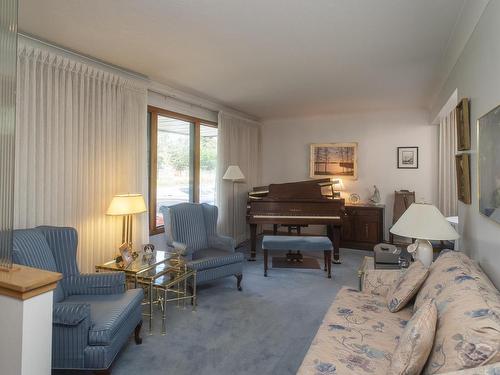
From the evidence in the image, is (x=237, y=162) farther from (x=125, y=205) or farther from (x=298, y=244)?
(x=125, y=205)

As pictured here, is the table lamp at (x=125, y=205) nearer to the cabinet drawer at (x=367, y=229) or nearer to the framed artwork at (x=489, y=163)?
the framed artwork at (x=489, y=163)

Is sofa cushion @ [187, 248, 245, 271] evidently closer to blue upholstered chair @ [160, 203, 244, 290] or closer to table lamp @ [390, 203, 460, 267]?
blue upholstered chair @ [160, 203, 244, 290]

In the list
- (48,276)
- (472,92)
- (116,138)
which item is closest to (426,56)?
(472,92)

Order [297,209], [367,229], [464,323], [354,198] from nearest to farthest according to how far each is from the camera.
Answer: [464,323], [297,209], [367,229], [354,198]

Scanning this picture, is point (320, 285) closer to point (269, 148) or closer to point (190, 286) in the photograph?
point (190, 286)

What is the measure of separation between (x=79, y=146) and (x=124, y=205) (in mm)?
746

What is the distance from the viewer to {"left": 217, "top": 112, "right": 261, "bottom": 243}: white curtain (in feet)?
18.5

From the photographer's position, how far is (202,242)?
Answer: 428 centimetres

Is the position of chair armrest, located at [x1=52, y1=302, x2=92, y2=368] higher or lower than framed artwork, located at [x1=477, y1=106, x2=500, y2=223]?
lower

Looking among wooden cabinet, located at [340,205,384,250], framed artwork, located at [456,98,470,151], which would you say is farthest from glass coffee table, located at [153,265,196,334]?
wooden cabinet, located at [340,205,384,250]

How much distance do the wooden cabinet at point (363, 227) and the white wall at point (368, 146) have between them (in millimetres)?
481

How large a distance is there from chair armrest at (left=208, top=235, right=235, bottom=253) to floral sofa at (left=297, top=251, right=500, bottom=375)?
1.91 meters

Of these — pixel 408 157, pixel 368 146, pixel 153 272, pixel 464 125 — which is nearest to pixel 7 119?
pixel 153 272

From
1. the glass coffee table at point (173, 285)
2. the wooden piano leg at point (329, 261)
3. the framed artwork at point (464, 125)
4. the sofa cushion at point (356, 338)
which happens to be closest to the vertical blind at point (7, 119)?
the glass coffee table at point (173, 285)
